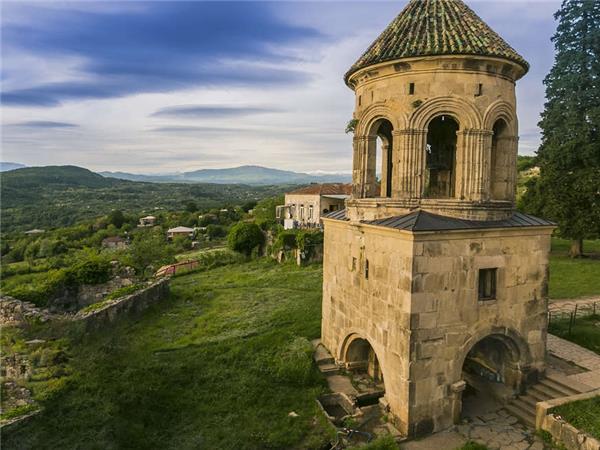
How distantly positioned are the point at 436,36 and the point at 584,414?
7.88 meters

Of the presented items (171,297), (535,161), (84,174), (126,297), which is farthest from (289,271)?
(84,174)

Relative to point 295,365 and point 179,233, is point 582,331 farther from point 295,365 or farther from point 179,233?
point 179,233

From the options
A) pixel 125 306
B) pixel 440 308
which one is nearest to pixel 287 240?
pixel 125 306

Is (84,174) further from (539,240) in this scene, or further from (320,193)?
(539,240)

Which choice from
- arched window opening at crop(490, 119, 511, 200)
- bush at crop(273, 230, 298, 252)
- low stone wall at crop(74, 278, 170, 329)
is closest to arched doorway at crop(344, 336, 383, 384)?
arched window opening at crop(490, 119, 511, 200)

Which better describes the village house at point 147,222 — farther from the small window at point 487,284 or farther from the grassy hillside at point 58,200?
the small window at point 487,284

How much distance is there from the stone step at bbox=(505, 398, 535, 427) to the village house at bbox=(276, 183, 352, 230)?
24.8 meters

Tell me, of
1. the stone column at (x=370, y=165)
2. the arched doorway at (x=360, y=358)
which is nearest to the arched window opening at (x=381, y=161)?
the stone column at (x=370, y=165)

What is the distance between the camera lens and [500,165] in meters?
9.45

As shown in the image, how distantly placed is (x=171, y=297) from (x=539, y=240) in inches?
615

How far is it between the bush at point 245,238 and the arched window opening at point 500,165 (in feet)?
74.6

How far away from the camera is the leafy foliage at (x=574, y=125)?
64.4 feet

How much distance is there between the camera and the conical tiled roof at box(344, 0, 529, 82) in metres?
8.48

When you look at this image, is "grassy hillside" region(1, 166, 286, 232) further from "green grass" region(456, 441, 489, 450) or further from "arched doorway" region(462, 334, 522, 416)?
"green grass" region(456, 441, 489, 450)
